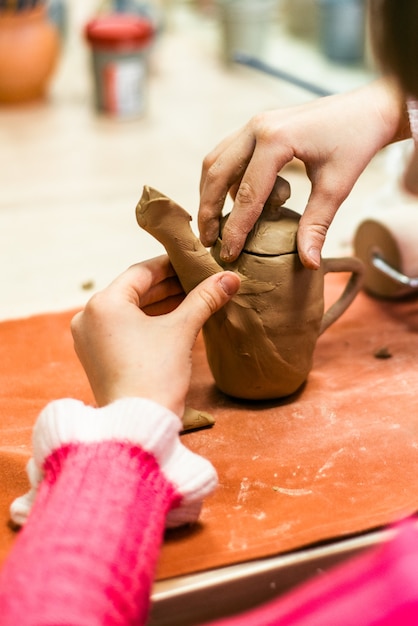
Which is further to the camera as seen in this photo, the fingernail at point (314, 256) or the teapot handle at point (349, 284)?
the teapot handle at point (349, 284)

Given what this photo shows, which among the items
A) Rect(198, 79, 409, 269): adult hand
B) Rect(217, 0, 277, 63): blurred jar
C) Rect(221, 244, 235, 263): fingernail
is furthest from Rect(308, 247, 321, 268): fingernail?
Rect(217, 0, 277, 63): blurred jar

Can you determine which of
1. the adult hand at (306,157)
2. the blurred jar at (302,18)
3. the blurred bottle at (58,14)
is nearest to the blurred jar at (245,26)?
the blurred jar at (302,18)

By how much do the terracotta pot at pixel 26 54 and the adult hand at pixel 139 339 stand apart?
6.02 ft

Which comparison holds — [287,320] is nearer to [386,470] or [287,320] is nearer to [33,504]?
[386,470]

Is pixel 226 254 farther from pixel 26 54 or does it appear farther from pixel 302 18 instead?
pixel 302 18

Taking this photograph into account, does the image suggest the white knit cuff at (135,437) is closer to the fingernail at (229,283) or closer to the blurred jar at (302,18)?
the fingernail at (229,283)

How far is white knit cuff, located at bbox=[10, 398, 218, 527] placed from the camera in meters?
0.83

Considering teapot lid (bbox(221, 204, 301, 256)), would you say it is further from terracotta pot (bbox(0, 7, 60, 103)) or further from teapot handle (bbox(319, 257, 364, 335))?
terracotta pot (bbox(0, 7, 60, 103))

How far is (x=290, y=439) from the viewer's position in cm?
106

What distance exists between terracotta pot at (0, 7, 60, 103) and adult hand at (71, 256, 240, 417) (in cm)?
184

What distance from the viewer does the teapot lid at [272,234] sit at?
3.45 ft

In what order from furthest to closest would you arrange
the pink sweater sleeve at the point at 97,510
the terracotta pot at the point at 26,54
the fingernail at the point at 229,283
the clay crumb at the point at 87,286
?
the terracotta pot at the point at 26,54 < the clay crumb at the point at 87,286 < the fingernail at the point at 229,283 < the pink sweater sleeve at the point at 97,510

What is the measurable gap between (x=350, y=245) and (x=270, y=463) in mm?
805

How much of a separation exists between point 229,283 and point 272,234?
0.36ft
